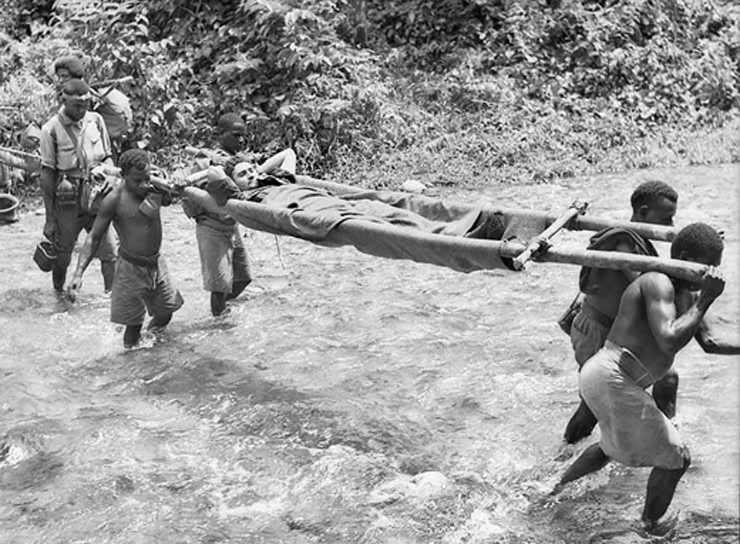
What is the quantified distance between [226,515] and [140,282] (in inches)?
88.4

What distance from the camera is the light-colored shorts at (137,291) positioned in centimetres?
Result: 672

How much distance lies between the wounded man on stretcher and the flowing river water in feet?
3.96

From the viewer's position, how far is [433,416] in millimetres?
5957

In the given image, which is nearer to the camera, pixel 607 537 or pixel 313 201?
pixel 607 537

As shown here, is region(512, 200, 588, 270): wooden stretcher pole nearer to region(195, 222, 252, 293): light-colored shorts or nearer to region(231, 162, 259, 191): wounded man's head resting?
region(231, 162, 259, 191): wounded man's head resting

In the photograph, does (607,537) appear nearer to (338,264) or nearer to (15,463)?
(15,463)

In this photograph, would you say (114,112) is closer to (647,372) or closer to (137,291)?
(137,291)

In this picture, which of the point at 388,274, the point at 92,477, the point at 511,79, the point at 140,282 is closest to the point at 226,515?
the point at 92,477

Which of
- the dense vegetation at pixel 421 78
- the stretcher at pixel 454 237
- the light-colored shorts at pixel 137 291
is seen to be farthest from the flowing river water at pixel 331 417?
the dense vegetation at pixel 421 78

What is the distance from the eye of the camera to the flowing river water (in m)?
4.86

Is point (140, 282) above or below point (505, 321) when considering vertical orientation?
above

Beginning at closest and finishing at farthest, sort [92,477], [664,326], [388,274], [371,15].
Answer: [664,326], [92,477], [388,274], [371,15]

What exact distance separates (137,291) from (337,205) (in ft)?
5.97

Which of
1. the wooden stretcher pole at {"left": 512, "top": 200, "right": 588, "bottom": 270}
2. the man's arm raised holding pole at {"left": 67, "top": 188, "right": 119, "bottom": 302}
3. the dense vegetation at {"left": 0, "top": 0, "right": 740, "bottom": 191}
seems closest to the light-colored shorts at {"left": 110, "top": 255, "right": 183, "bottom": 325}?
the man's arm raised holding pole at {"left": 67, "top": 188, "right": 119, "bottom": 302}
